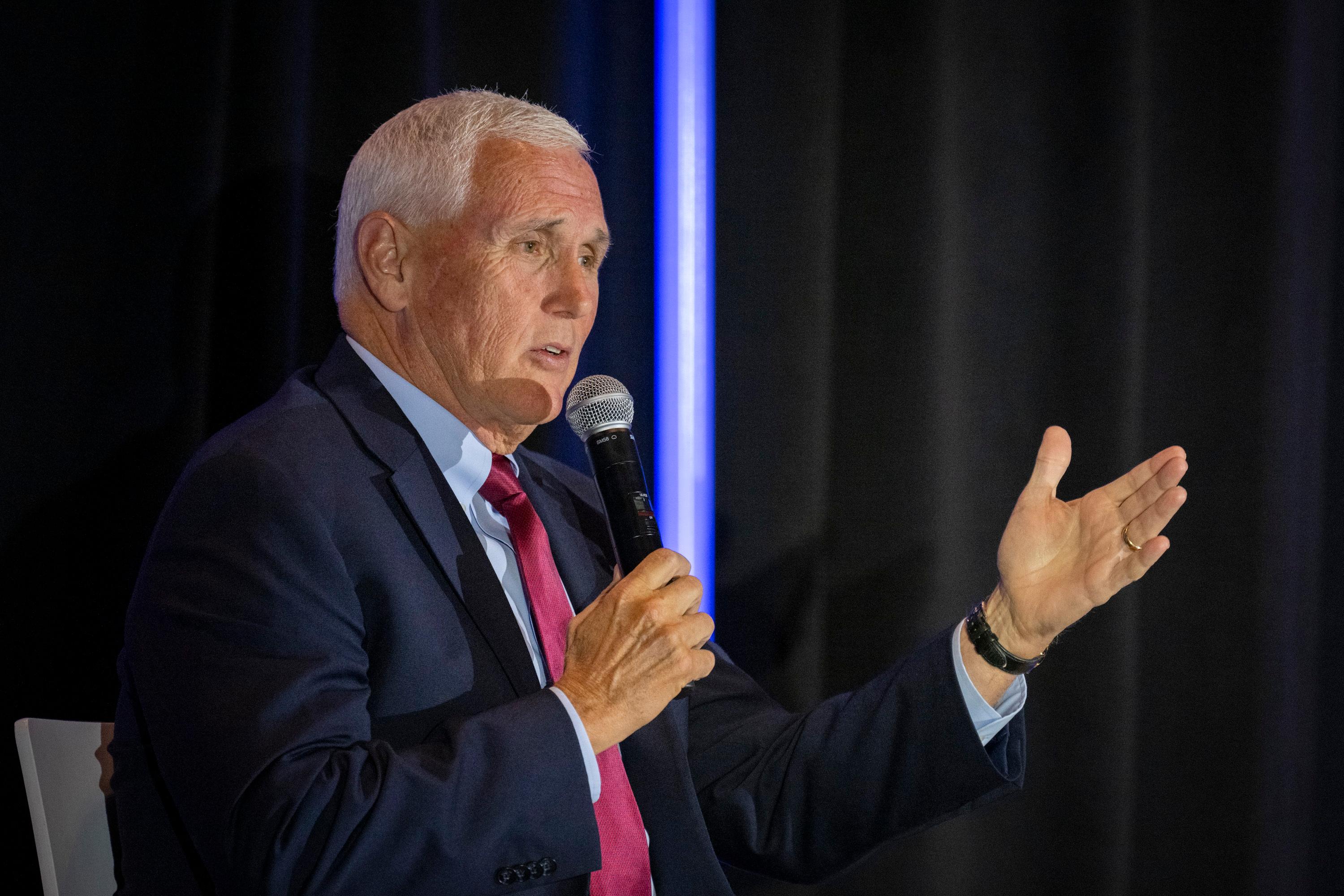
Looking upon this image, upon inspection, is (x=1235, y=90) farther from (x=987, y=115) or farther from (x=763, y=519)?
(x=763, y=519)

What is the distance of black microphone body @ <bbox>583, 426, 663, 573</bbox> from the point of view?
1338 millimetres

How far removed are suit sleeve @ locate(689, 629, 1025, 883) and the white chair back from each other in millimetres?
883

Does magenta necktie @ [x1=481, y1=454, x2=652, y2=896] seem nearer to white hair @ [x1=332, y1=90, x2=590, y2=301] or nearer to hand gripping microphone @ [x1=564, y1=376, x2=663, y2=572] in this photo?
hand gripping microphone @ [x1=564, y1=376, x2=663, y2=572]

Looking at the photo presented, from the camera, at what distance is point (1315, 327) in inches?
89.8

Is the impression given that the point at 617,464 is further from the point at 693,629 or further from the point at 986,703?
the point at 986,703

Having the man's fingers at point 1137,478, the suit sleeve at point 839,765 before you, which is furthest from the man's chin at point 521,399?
the man's fingers at point 1137,478

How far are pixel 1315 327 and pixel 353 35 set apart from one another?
2054mm

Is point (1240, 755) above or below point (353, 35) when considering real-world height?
below

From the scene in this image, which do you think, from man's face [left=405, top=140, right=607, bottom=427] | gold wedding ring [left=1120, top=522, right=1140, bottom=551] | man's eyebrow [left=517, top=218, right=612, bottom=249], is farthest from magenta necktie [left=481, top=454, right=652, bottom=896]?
gold wedding ring [left=1120, top=522, right=1140, bottom=551]

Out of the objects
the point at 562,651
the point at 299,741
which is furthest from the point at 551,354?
the point at 299,741

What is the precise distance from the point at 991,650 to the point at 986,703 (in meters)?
0.08

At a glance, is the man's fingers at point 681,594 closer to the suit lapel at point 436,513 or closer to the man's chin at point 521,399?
the suit lapel at point 436,513

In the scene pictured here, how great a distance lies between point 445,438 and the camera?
1.57 m

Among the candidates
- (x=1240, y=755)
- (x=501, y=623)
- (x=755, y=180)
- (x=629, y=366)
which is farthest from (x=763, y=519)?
(x=1240, y=755)
